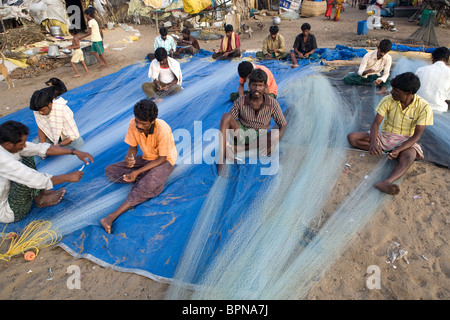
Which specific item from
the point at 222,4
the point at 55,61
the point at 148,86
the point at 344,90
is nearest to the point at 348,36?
the point at 222,4

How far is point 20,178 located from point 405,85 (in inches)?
138

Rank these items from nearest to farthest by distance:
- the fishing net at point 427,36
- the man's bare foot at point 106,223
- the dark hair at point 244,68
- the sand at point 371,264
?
the sand at point 371,264 → the man's bare foot at point 106,223 → the dark hair at point 244,68 → the fishing net at point 427,36

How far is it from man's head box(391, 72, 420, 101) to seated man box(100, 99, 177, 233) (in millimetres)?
2216

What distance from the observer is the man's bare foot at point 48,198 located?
2.66 m

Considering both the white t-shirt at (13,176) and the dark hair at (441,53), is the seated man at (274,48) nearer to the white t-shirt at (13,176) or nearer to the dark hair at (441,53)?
the dark hair at (441,53)

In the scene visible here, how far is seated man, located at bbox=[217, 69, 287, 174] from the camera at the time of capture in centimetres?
294

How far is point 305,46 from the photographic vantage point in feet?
20.7

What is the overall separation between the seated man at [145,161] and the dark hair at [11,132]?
2.69ft

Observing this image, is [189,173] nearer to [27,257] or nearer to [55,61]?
[27,257]

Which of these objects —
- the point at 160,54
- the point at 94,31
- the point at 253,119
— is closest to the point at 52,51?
the point at 94,31

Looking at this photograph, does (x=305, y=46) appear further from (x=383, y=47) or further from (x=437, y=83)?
(x=437, y=83)

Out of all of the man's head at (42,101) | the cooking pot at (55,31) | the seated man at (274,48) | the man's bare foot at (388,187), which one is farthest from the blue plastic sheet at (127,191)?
the cooking pot at (55,31)

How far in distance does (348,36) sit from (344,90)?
5.81 metres

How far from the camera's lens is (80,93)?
5266 mm
